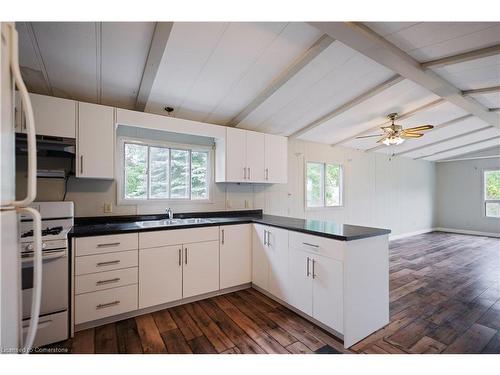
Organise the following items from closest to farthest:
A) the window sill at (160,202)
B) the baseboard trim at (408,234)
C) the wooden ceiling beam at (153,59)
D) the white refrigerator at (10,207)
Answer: the white refrigerator at (10,207) < the wooden ceiling beam at (153,59) < the window sill at (160,202) < the baseboard trim at (408,234)

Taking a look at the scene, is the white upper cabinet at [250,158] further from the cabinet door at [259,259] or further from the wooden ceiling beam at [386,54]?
the wooden ceiling beam at [386,54]

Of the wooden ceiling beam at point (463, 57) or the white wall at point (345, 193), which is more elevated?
the wooden ceiling beam at point (463, 57)

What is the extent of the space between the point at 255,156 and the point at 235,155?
331 mm

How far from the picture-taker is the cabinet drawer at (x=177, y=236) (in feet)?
7.71

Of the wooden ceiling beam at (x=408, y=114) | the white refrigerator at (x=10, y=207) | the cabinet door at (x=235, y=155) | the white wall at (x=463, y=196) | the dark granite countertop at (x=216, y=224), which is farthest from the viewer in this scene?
the white wall at (x=463, y=196)

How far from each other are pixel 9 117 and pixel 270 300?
2.65 meters

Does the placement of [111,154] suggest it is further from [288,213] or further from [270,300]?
[288,213]

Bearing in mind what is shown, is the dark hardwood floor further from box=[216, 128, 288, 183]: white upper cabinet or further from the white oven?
box=[216, 128, 288, 183]: white upper cabinet

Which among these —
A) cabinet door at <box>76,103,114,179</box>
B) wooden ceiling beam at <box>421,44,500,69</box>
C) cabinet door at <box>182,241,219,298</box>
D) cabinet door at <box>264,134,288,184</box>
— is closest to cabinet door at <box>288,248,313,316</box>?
cabinet door at <box>182,241,219,298</box>

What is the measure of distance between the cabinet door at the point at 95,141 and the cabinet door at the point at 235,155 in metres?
1.38

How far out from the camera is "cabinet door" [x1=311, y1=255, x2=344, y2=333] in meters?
1.91

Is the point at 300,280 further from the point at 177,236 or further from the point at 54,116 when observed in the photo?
the point at 54,116

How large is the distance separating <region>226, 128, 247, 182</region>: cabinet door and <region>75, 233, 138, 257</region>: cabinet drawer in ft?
4.65

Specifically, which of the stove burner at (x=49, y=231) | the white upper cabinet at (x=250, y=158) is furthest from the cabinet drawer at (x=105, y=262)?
the white upper cabinet at (x=250, y=158)
